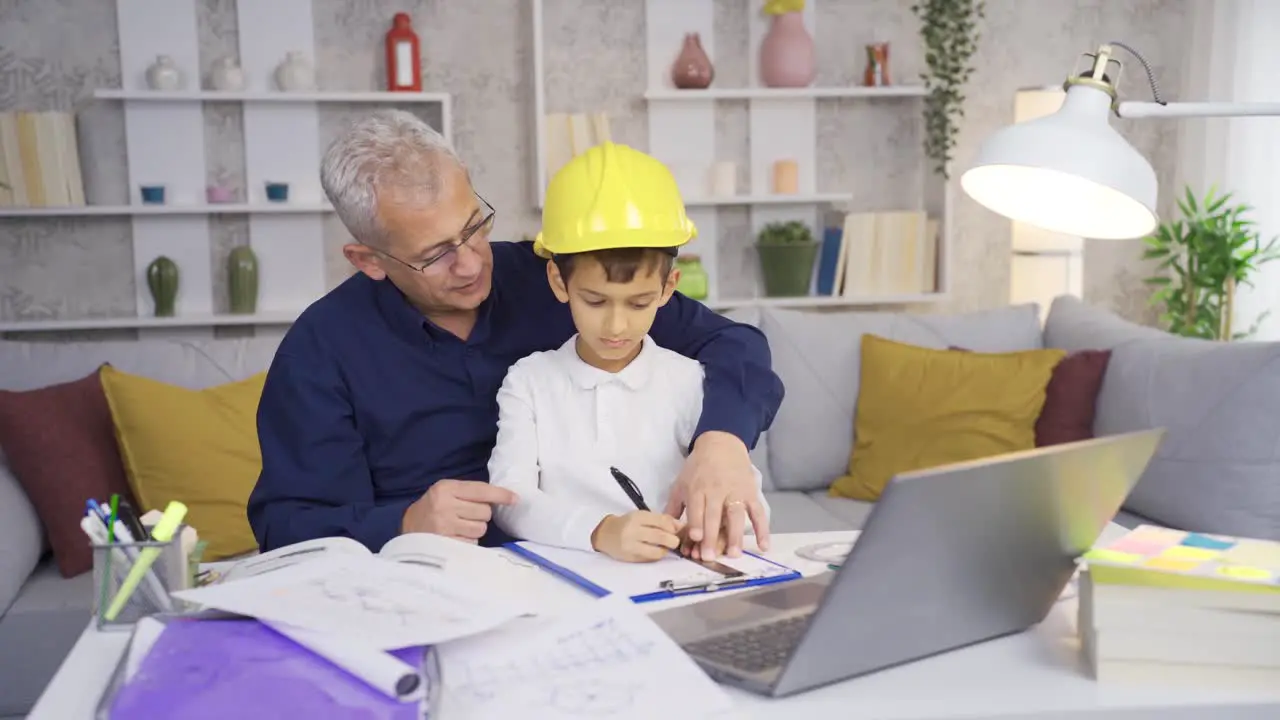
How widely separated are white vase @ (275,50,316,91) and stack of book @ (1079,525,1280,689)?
331 cm

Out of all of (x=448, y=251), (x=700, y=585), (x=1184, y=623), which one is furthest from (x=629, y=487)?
(x=1184, y=623)

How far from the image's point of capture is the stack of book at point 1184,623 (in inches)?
38.6

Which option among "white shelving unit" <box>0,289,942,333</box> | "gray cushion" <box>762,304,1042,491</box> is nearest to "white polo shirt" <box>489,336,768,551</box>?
"gray cushion" <box>762,304,1042,491</box>

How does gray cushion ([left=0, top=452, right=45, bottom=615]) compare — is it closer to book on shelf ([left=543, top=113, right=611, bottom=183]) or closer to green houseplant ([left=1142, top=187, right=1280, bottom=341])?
book on shelf ([left=543, top=113, right=611, bottom=183])

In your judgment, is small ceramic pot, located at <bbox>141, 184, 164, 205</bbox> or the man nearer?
the man

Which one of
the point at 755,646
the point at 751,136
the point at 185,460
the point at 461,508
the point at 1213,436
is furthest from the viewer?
the point at 751,136

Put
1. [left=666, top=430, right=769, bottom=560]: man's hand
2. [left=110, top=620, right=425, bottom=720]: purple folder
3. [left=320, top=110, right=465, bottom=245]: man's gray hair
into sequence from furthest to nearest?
1. [left=320, top=110, right=465, bottom=245]: man's gray hair
2. [left=666, top=430, right=769, bottom=560]: man's hand
3. [left=110, top=620, right=425, bottom=720]: purple folder

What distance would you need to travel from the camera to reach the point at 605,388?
1604 millimetres

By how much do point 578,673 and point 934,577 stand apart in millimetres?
294

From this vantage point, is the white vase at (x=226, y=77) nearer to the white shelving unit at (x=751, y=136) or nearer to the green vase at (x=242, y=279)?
the green vase at (x=242, y=279)

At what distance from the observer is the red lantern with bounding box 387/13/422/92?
12.6ft

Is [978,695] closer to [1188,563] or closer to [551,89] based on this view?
[1188,563]

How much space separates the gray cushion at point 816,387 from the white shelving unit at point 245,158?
137 centimetres

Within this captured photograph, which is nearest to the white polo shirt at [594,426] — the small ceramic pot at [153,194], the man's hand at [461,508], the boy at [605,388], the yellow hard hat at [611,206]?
the boy at [605,388]
